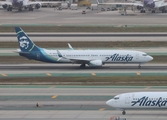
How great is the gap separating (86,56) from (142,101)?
35.5m

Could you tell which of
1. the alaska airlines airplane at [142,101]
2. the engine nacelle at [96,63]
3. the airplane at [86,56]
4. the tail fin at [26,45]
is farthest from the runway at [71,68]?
the alaska airlines airplane at [142,101]

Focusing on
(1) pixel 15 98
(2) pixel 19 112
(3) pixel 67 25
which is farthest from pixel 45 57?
(3) pixel 67 25

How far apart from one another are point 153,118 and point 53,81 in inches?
999

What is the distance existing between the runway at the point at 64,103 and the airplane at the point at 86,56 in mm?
16779

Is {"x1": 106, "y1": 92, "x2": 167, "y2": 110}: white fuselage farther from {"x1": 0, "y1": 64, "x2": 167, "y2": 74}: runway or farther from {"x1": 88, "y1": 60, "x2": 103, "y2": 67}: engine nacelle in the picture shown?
{"x1": 88, "y1": 60, "x2": 103, "y2": 67}: engine nacelle

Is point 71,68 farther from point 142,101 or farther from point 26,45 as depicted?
point 142,101

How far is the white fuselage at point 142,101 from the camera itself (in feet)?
185

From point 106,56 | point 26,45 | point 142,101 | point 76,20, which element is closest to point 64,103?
point 142,101

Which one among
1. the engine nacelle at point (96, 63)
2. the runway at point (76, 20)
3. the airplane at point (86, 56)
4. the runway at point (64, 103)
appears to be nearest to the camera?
the runway at point (64, 103)

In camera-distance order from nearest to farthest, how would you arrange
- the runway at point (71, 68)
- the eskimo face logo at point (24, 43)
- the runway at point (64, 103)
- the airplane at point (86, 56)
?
the runway at point (64, 103)
the runway at point (71, 68)
the airplane at point (86, 56)
the eskimo face logo at point (24, 43)

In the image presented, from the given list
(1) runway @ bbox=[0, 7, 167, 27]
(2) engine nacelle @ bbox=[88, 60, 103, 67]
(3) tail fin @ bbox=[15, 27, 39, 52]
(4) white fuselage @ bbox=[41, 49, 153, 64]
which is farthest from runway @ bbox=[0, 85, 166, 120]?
(1) runway @ bbox=[0, 7, 167, 27]

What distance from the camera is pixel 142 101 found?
56844mm

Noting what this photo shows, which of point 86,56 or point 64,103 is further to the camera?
point 86,56

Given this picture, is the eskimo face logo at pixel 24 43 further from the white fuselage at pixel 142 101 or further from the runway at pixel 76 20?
the runway at pixel 76 20
